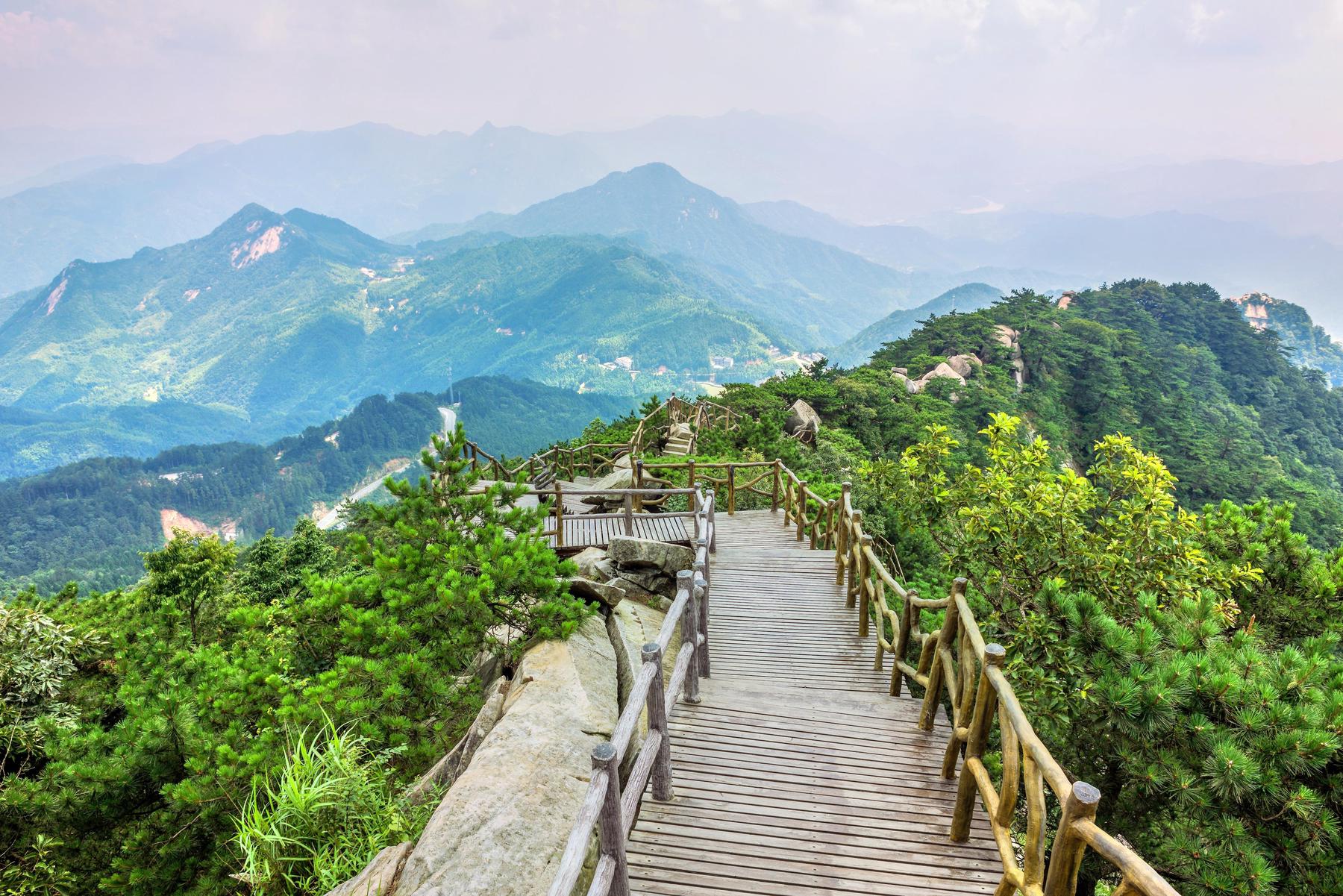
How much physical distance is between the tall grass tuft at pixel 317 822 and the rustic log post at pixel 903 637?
413 centimetres

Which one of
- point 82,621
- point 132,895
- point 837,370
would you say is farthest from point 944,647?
point 837,370

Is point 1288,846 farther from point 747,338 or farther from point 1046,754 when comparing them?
point 747,338

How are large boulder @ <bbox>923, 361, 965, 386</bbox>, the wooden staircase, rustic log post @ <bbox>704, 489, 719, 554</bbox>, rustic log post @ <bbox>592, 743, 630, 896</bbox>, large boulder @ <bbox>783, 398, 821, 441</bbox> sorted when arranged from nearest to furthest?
rustic log post @ <bbox>592, 743, 630, 896</bbox> → rustic log post @ <bbox>704, 489, 719, 554</bbox> → the wooden staircase → large boulder @ <bbox>783, 398, 821, 441</bbox> → large boulder @ <bbox>923, 361, 965, 386</bbox>

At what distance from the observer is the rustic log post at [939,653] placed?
4.57 m

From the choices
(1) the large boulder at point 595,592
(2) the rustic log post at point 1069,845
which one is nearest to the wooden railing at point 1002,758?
(2) the rustic log post at point 1069,845

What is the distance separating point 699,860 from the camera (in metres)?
3.65

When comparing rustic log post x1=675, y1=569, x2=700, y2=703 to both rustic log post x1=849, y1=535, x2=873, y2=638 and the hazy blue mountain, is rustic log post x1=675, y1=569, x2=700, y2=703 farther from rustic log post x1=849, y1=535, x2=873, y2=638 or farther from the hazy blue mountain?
the hazy blue mountain

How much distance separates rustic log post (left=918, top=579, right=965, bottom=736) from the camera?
457 cm

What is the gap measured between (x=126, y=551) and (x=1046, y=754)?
113221 millimetres

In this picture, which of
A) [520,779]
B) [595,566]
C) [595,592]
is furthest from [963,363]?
[520,779]

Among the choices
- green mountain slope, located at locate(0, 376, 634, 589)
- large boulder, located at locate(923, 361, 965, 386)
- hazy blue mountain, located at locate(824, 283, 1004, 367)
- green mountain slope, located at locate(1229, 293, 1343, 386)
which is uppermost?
hazy blue mountain, located at locate(824, 283, 1004, 367)

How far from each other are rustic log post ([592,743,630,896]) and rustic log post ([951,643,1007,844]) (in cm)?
211

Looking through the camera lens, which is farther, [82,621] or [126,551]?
[126,551]

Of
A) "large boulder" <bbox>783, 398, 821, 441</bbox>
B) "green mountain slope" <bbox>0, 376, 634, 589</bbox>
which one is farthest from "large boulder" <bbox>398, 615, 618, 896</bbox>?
"green mountain slope" <bbox>0, 376, 634, 589</bbox>
